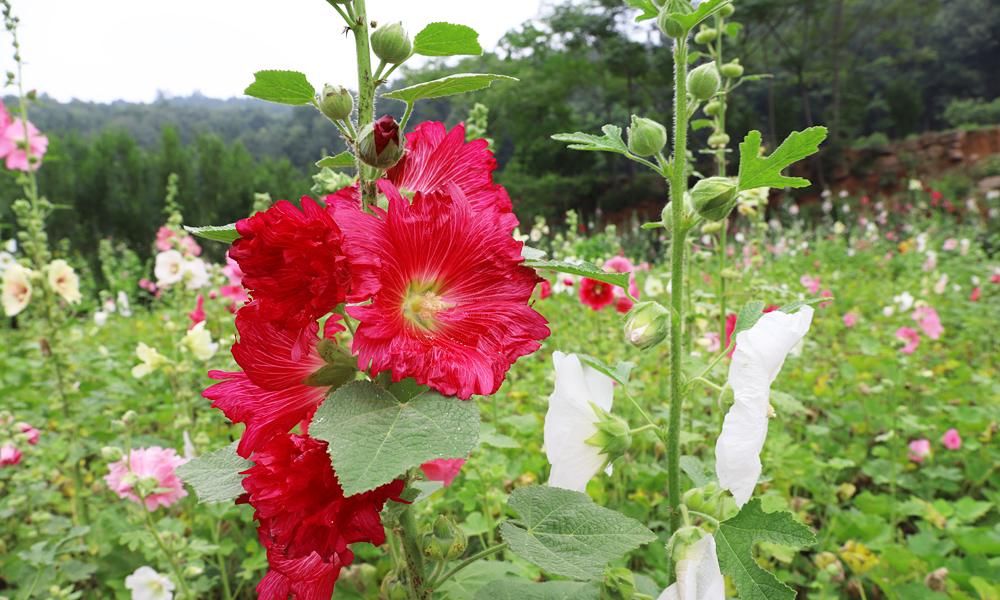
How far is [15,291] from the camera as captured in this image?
2148 millimetres

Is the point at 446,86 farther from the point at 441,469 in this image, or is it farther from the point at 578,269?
the point at 441,469

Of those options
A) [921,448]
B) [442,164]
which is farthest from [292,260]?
[921,448]

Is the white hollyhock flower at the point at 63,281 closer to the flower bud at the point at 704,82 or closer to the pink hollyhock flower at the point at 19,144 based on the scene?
the pink hollyhock flower at the point at 19,144

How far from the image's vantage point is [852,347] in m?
3.61

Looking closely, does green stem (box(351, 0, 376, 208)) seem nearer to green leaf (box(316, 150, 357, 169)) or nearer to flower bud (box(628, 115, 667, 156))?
green leaf (box(316, 150, 357, 169))

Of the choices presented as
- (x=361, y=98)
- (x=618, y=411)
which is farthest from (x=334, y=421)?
(x=618, y=411)

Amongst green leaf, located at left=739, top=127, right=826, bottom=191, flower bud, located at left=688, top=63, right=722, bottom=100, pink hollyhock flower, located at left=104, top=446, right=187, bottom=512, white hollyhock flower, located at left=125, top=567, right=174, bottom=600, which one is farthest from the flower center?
white hollyhock flower, located at left=125, top=567, right=174, bottom=600

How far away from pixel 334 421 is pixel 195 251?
117 inches

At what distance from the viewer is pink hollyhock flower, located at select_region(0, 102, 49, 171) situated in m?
2.29

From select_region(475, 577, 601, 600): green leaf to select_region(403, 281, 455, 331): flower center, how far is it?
0.30m

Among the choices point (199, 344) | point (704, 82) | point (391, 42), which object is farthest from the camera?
point (199, 344)

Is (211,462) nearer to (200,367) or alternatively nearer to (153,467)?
(153,467)

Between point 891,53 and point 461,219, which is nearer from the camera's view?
point 461,219

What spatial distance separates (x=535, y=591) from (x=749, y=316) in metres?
0.38
